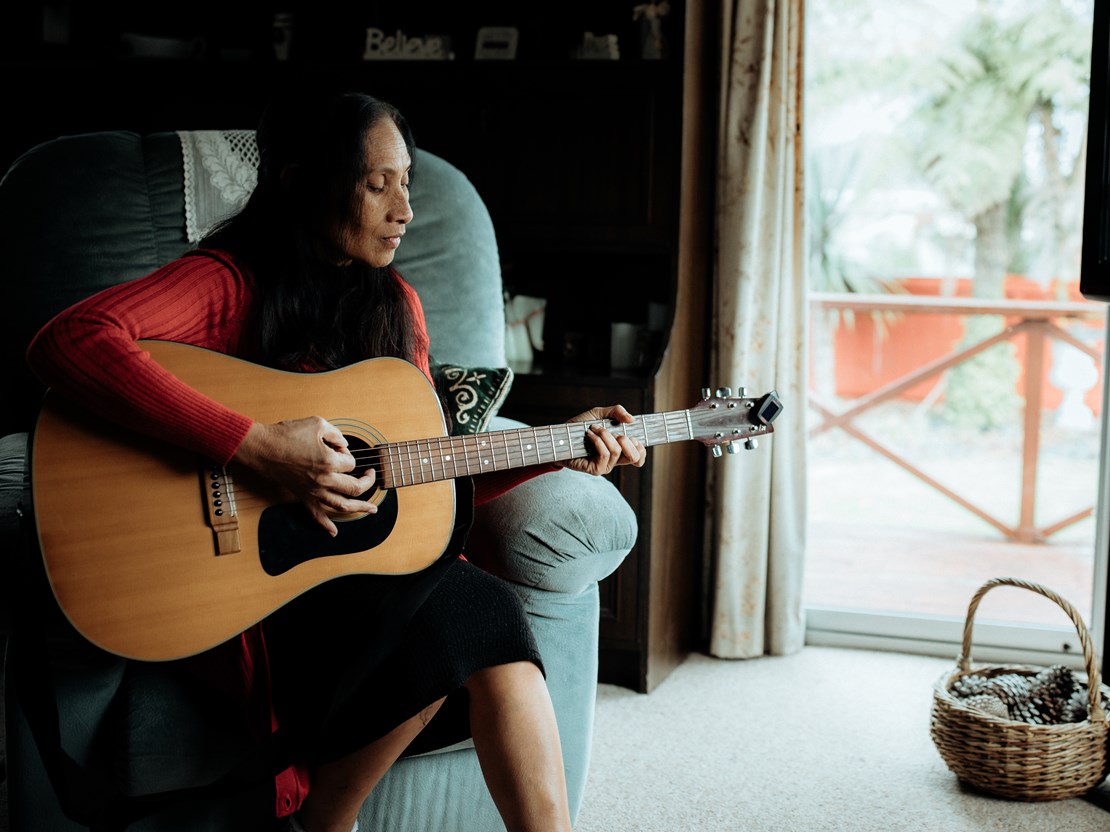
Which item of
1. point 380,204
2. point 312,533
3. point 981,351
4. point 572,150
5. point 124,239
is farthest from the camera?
point 981,351

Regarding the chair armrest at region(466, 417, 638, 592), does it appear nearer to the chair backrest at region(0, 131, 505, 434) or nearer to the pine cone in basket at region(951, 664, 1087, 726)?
the chair backrest at region(0, 131, 505, 434)

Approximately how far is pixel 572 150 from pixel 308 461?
4.73 ft

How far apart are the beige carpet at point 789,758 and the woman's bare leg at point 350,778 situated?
0.53 meters

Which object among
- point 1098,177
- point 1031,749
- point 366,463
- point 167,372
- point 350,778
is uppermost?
point 1098,177

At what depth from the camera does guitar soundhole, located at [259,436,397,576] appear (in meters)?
1.35

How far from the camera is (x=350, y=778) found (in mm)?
1402

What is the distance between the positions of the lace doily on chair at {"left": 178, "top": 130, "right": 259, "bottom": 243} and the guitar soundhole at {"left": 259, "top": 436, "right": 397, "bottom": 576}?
868 millimetres

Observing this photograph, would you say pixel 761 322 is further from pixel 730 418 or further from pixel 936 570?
pixel 936 570

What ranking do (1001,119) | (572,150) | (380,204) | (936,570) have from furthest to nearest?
(936,570) → (1001,119) → (572,150) → (380,204)

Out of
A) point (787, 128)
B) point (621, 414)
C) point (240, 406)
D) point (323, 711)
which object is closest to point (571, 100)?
point (787, 128)

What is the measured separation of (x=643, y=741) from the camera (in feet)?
7.18

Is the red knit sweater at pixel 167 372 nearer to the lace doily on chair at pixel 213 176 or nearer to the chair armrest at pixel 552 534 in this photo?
the chair armrest at pixel 552 534

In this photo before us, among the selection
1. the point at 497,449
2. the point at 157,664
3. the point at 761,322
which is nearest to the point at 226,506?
the point at 157,664

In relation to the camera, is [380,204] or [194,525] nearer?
[194,525]
